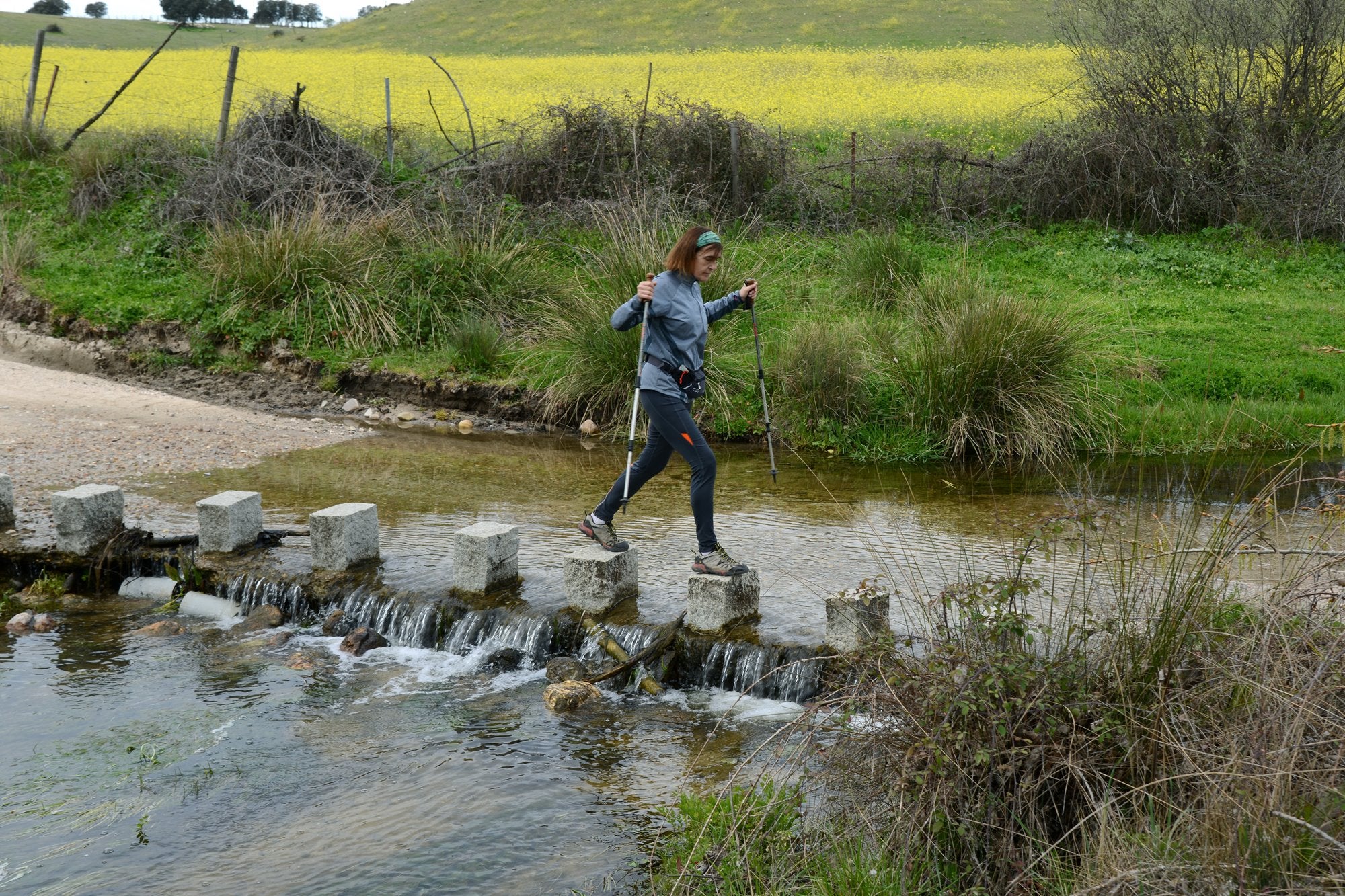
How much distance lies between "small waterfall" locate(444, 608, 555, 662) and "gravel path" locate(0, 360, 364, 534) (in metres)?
3.29

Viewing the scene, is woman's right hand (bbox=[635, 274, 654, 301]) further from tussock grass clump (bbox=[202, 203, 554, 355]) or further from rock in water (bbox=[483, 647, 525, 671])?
tussock grass clump (bbox=[202, 203, 554, 355])

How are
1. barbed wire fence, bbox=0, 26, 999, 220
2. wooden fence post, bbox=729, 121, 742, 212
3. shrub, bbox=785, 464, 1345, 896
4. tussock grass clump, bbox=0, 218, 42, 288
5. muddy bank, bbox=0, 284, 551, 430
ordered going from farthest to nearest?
wooden fence post, bbox=729, 121, 742, 212 → barbed wire fence, bbox=0, 26, 999, 220 → tussock grass clump, bbox=0, 218, 42, 288 → muddy bank, bbox=0, 284, 551, 430 → shrub, bbox=785, 464, 1345, 896

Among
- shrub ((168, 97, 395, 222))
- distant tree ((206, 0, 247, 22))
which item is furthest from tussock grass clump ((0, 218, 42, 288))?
distant tree ((206, 0, 247, 22))

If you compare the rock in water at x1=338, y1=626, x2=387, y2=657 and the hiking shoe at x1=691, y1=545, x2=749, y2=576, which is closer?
the hiking shoe at x1=691, y1=545, x2=749, y2=576

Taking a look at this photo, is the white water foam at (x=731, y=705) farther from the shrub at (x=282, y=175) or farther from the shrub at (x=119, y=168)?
the shrub at (x=119, y=168)

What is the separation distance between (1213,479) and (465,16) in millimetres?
52399

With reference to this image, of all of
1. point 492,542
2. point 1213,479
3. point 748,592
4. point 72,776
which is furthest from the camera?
point 1213,479

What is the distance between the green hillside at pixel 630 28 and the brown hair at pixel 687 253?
127 feet

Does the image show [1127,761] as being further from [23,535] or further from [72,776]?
[23,535]

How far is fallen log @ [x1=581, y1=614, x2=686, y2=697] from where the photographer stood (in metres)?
5.94

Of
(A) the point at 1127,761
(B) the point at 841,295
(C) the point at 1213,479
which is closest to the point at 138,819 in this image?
(A) the point at 1127,761

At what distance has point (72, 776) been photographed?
5.00 metres

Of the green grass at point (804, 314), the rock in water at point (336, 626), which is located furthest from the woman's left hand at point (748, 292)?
the green grass at point (804, 314)

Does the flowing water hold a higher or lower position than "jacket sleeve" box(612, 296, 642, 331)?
lower
